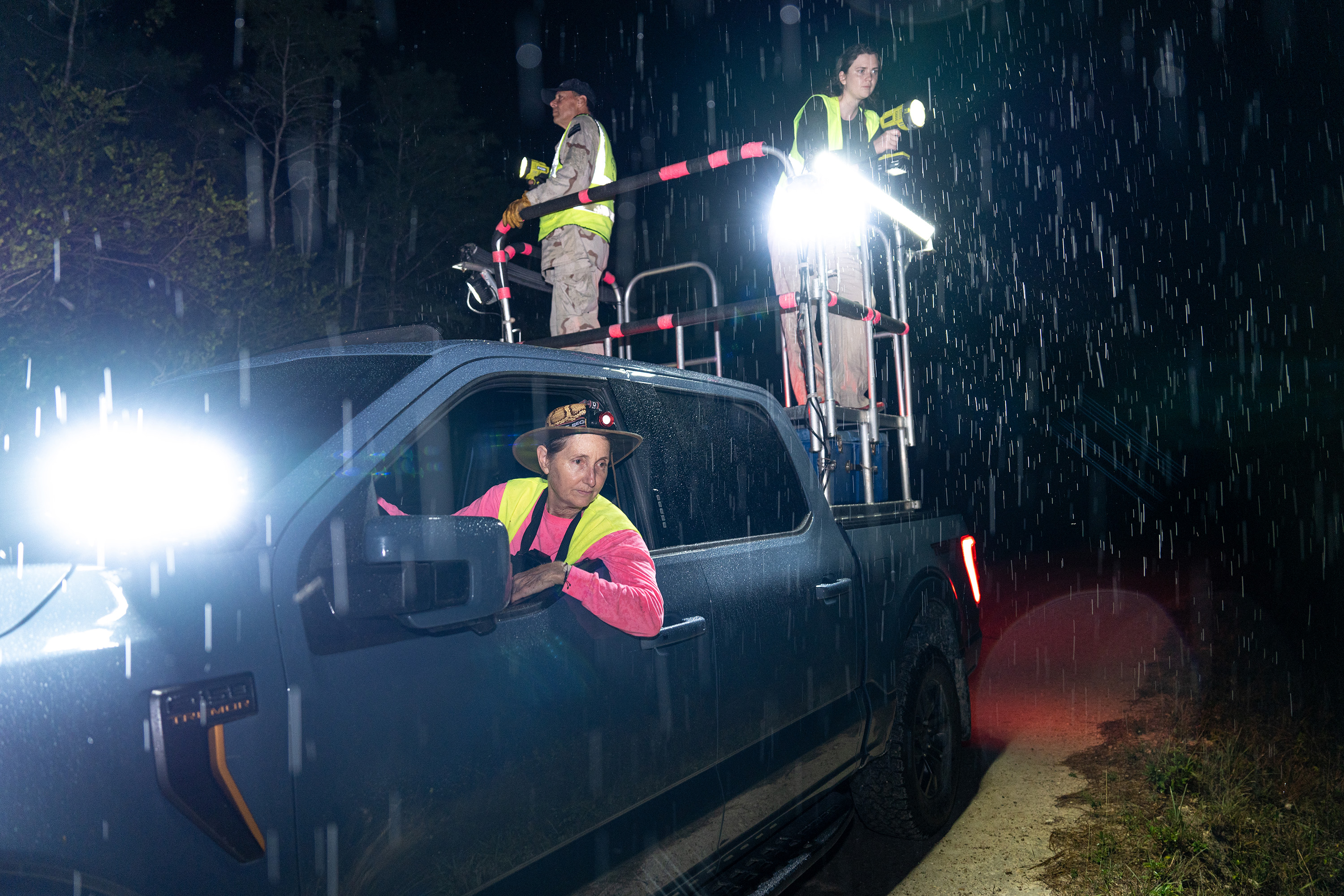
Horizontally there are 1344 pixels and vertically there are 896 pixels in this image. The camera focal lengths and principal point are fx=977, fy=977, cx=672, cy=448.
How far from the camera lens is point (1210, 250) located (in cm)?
4153

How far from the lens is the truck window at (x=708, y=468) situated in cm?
298

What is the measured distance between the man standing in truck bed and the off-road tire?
2765 mm

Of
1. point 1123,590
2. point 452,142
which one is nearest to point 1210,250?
point 452,142

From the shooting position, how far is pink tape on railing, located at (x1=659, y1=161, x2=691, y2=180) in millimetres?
4656

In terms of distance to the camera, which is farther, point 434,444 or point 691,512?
point 434,444

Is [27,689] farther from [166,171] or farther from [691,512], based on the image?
[166,171]

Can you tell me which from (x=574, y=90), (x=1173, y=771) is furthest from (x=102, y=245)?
(x=1173, y=771)

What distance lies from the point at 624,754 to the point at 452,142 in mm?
26784

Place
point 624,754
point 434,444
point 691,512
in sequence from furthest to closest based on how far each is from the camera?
point 434,444 < point 691,512 < point 624,754

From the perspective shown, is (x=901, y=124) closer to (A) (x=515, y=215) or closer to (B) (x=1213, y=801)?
(A) (x=515, y=215)

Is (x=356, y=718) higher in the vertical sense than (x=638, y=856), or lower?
higher

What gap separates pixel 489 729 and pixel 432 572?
438 mm

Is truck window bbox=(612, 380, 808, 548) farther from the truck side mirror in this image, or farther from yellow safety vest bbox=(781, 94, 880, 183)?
yellow safety vest bbox=(781, 94, 880, 183)

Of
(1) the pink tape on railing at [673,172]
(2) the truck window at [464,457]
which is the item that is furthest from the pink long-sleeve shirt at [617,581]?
(1) the pink tape on railing at [673,172]
